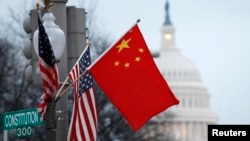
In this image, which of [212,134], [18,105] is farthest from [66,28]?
[18,105]

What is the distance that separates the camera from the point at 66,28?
18.0m

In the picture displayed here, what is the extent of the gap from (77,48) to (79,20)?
1.25 feet

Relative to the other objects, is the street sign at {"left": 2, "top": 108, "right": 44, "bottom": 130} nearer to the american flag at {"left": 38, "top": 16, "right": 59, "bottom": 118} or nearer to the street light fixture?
the street light fixture

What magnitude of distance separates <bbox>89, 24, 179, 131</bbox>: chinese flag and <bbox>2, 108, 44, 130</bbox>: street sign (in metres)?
3.11

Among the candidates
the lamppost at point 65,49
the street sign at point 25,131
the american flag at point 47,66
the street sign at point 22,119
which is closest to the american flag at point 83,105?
the lamppost at point 65,49

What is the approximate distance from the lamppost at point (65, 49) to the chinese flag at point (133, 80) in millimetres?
776

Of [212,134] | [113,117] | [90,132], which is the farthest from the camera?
[113,117]

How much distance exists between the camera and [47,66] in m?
16.5

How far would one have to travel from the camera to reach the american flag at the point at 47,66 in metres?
16.2

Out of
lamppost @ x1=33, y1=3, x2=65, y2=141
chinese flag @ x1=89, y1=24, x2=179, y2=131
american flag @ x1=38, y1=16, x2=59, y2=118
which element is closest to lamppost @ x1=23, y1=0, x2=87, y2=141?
lamppost @ x1=33, y1=3, x2=65, y2=141

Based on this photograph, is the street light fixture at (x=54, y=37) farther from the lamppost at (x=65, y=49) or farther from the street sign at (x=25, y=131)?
the street sign at (x=25, y=131)

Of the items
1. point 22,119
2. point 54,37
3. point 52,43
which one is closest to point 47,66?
point 52,43

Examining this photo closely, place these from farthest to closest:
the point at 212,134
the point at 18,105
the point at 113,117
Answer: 1. the point at 113,117
2. the point at 18,105
3. the point at 212,134

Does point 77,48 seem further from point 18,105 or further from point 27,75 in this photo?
point 18,105
